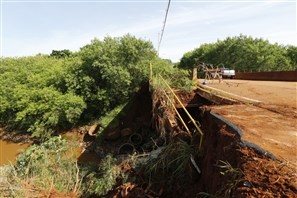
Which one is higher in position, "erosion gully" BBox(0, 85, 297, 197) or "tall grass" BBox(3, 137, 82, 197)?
"erosion gully" BBox(0, 85, 297, 197)

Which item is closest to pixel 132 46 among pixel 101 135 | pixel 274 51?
pixel 101 135

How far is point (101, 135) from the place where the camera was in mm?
14156

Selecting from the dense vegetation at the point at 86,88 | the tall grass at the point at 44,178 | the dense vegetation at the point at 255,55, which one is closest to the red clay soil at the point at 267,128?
the tall grass at the point at 44,178

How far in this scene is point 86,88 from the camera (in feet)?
51.6

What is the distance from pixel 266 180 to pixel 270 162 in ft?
0.86

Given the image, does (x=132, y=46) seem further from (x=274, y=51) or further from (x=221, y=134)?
(x=274, y=51)

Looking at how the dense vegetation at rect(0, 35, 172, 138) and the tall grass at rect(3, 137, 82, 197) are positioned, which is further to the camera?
the dense vegetation at rect(0, 35, 172, 138)

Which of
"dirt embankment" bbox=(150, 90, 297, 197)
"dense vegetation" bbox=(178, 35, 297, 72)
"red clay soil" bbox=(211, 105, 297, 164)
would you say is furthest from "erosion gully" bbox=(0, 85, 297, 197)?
"dense vegetation" bbox=(178, 35, 297, 72)

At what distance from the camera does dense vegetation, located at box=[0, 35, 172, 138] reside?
15.0m

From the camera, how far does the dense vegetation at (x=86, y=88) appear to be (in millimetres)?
15039

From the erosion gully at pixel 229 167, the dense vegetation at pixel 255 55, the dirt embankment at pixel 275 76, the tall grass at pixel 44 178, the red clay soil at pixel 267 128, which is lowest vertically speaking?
the tall grass at pixel 44 178

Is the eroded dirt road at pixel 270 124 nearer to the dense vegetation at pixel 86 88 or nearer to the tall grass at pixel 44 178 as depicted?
the tall grass at pixel 44 178

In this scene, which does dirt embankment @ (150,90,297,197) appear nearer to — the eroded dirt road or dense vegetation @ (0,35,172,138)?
the eroded dirt road

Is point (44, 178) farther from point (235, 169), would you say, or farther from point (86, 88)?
point (86, 88)
